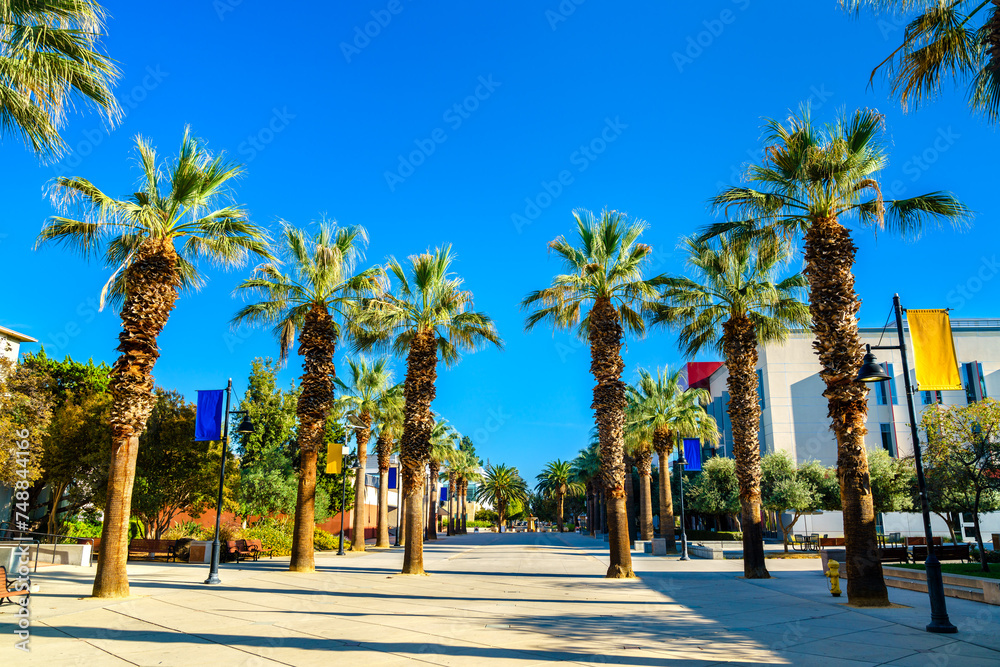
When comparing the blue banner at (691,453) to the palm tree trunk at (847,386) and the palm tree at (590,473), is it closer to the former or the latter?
the palm tree trunk at (847,386)

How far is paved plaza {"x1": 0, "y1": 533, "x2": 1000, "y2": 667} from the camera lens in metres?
8.88

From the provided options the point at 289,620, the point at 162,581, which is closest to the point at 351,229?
the point at 162,581

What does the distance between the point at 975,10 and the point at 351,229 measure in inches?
698

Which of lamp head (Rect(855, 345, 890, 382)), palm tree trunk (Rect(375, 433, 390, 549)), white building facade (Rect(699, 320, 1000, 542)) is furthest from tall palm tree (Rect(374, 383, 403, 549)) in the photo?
white building facade (Rect(699, 320, 1000, 542))

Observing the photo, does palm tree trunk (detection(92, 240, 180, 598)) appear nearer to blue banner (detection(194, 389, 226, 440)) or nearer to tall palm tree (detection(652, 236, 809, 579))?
blue banner (detection(194, 389, 226, 440))

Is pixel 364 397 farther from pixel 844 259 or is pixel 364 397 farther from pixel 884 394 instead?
pixel 884 394

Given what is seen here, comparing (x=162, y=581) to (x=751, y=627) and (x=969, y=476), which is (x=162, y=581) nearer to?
(x=751, y=627)

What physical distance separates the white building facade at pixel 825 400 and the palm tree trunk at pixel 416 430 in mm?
38922

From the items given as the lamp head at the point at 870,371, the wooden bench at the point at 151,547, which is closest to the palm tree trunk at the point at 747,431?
the lamp head at the point at 870,371

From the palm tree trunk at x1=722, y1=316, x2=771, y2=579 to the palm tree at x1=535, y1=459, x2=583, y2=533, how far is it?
55779 mm

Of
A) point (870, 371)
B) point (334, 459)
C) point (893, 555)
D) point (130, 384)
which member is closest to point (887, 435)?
point (893, 555)

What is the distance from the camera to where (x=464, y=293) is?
23.1 metres

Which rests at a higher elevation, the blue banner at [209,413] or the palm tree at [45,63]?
the palm tree at [45,63]

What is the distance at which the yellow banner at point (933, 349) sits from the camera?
1177 cm
